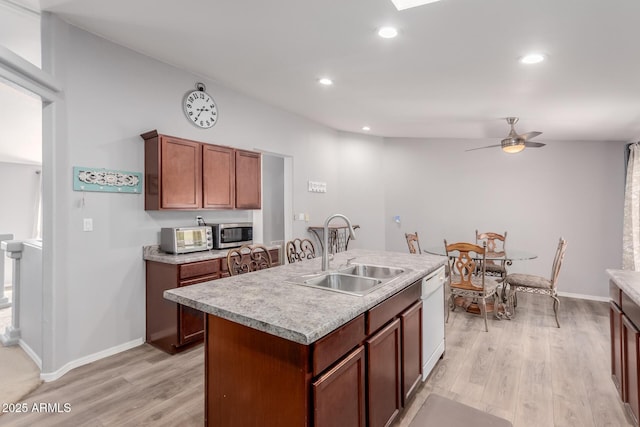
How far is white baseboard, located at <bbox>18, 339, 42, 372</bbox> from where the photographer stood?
8.88 ft

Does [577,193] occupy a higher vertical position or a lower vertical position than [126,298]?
higher

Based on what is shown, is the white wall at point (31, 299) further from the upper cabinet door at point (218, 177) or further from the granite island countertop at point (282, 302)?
the granite island countertop at point (282, 302)

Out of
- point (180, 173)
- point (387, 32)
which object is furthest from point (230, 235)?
point (387, 32)

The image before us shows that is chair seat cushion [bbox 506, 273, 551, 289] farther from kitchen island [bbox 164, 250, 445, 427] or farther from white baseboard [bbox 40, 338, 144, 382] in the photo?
white baseboard [bbox 40, 338, 144, 382]

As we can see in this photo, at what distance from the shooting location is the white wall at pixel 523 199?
15.9 feet

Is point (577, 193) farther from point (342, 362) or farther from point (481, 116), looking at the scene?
point (342, 362)

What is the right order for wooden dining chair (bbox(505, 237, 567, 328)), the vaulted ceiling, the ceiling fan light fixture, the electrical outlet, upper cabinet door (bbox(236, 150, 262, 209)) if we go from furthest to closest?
the electrical outlet, the ceiling fan light fixture, upper cabinet door (bbox(236, 150, 262, 209)), wooden dining chair (bbox(505, 237, 567, 328)), the vaulted ceiling

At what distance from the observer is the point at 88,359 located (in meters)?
2.78

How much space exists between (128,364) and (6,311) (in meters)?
2.69

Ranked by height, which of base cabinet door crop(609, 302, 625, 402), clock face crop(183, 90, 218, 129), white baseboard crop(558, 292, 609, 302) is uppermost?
clock face crop(183, 90, 218, 129)

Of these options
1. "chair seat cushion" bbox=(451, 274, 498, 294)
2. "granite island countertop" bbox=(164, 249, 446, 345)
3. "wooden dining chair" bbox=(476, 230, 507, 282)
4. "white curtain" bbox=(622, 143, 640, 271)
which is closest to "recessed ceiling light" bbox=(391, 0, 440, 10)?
"granite island countertop" bbox=(164, 249, 446, 345)

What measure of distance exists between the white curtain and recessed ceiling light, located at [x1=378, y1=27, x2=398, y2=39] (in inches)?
161

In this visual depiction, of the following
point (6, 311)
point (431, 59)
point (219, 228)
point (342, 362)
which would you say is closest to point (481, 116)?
point (431, 59)

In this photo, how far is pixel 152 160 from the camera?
10.1 ft
